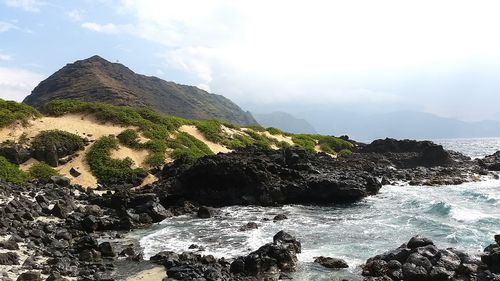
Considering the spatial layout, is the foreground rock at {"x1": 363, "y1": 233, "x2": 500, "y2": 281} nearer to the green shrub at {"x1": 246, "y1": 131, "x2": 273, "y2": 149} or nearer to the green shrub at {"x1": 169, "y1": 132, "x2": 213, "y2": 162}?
the green shrub at {"x1": 169, "y1": 132, "x2": 213, "y2": 162}

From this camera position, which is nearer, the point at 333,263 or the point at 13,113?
the point at 333,263

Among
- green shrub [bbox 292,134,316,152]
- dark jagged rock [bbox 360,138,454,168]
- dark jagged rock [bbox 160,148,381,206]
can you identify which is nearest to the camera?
dark jagged rock [bbox 160,148,381,206]

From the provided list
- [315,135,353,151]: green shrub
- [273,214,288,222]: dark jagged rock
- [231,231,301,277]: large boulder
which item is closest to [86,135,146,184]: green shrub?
[273,214,288,222]: dark jagged rock

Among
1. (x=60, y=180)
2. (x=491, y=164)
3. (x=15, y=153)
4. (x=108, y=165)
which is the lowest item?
(x=60, y=180)

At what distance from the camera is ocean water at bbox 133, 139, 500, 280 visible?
23359mm

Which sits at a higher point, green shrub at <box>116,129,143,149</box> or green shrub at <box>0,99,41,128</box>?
green shrub at <box>0,99,41,128</box>

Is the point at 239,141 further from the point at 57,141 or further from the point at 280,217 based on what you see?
the point at 280,217

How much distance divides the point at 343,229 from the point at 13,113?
139 ft

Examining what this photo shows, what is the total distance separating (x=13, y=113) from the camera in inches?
1991

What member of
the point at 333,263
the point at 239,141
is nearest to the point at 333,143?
the point at 239,141

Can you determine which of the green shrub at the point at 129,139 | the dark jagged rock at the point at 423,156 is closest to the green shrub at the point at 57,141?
the green shrub at the point at 129,139

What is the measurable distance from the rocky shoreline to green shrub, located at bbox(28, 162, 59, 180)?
2.80 metres

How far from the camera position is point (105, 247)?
2255 cm

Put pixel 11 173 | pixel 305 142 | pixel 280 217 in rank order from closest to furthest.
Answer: pixel 280 217
pixel 11 173
pixel 305 142
